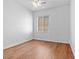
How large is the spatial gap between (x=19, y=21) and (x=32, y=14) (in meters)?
1.52

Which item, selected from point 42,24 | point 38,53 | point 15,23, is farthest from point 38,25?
point 38,53

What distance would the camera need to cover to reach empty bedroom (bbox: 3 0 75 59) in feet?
10.9

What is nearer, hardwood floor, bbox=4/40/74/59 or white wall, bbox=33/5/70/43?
hardwood floor, bbox=4/40/74/59

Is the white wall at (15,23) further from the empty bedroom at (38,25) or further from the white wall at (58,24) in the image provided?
the white wall at (58,24)

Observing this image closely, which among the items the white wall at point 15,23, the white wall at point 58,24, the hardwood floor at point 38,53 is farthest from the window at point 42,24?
the hardwood floor at point 38,53

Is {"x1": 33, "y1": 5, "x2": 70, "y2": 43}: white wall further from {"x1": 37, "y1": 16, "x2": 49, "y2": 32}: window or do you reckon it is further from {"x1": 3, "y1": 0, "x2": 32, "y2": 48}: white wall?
{"x1": 3, "y1": 0, "x2": 32, "y2": 48}: white wall

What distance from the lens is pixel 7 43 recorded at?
337 cm

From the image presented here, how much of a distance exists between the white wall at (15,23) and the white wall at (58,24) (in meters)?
1.18

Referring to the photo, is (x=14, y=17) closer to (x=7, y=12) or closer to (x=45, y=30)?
(x=7, y=12)

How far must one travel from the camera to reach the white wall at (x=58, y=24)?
4098 mm

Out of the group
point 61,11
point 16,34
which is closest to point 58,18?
point 61,11

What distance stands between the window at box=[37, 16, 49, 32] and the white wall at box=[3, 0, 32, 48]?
2.54 feet

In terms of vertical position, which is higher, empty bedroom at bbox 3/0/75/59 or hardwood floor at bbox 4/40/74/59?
empty bedroom at bbox 3/0/75/59

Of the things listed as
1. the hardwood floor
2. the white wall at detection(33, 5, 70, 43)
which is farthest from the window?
the hardwood floor
